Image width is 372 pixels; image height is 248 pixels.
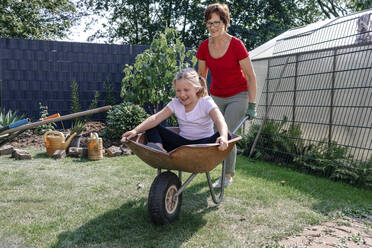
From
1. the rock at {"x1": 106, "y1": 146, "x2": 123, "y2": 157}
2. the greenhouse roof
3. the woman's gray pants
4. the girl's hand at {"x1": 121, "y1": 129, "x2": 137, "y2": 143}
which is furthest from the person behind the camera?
the rock at {"x1": 106, "y1": 146, "x2": 123, "y2": 157}

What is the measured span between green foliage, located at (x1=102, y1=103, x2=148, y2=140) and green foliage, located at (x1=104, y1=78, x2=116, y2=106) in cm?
143

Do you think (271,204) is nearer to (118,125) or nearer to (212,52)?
(212,52)

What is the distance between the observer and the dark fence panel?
20.3 feet

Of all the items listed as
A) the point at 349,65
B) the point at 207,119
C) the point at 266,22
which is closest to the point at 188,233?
the point at 207,119

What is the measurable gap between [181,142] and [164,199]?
47cm

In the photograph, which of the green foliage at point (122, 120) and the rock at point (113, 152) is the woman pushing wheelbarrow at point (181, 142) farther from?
the green foliage at point (122, 120)

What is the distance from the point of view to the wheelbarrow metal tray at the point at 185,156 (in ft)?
6.14

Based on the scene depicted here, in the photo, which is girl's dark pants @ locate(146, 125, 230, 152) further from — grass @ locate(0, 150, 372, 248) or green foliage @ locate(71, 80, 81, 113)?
green foliage @ locate(71, 80, 81, 113)

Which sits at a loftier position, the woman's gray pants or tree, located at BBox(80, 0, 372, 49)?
tree, located at BBox(80, 0, 372, 49)

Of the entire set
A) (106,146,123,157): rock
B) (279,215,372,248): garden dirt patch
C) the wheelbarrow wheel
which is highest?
the wheelbarrow wheel

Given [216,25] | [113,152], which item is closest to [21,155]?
[113,152]

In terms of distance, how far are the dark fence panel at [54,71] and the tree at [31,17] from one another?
5986 millimetres

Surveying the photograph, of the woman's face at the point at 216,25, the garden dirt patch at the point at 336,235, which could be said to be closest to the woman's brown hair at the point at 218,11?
the woman's face at the point at 216,25

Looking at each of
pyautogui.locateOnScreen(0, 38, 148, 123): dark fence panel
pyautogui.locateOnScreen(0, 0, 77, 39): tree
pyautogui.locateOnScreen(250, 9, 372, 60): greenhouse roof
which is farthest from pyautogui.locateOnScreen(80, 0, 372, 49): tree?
pyautogui.locateOnScreen(250, 9, 372, 60): greenhouse roof
